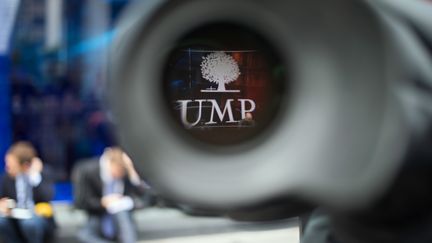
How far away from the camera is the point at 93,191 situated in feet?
15.9

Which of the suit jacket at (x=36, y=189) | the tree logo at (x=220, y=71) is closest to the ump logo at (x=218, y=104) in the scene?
the tree logo at (x=220, y=71)

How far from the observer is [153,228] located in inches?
225

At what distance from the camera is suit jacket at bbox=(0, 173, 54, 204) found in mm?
4641

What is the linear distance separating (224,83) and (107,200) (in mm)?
4263

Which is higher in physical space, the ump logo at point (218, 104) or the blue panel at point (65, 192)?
the ump logo at point (218, 104)

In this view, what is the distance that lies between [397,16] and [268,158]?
0.16 metres

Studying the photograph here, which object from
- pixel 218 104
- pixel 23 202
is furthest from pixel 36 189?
pixel 218 104

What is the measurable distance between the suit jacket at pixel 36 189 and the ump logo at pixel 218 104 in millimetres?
4224

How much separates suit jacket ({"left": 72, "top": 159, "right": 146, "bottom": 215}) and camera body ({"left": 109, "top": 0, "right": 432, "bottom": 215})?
13.8 feet

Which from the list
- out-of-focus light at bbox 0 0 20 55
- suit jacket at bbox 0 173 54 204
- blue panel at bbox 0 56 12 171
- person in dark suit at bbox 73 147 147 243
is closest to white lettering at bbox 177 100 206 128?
person in dark suit at bbox 73 147 147 243

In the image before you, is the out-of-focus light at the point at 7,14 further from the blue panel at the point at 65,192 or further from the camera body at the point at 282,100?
the camera body at the point at 282,100

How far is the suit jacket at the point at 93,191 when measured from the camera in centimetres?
482

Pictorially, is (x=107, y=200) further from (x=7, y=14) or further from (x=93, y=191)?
(x=7, y=14)

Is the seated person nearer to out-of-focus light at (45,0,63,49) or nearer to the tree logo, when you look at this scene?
out-of-focus light at (45,0,63,49)
